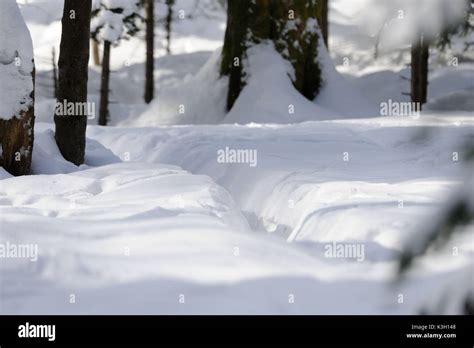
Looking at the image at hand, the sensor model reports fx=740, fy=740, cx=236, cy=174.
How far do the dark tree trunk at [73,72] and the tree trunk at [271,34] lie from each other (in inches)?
309

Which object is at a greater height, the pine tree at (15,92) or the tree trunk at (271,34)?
the tree trunk at (271,34)

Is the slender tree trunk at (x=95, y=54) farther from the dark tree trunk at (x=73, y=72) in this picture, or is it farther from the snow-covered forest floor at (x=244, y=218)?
the dark tree trunk at (x=73, y=72)

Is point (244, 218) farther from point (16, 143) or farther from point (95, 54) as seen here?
point (95, 54)

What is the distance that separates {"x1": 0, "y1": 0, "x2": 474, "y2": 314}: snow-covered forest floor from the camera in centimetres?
353

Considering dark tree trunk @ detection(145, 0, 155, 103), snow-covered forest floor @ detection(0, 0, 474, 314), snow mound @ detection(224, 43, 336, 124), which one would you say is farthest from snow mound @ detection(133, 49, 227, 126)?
dark tree trunk @ detection(145, 0, 155, 103)

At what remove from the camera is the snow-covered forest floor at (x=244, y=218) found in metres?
3.53

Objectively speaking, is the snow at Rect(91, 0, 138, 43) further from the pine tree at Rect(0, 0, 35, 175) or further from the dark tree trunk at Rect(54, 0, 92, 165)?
the pine tree at Rect(0, 0, 35, 175)

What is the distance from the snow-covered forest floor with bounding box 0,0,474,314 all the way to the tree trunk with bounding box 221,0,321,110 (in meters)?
4.41

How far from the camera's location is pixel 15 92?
804cm

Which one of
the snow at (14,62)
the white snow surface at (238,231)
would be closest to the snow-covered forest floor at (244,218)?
the white snow surface at (238,231)
